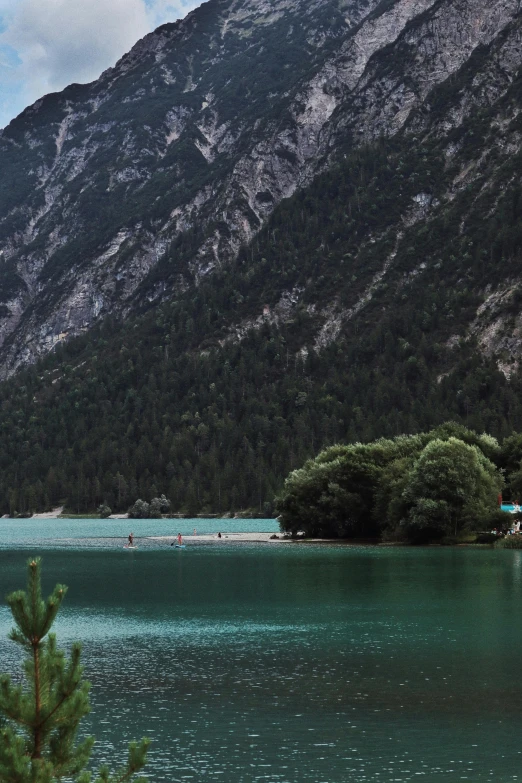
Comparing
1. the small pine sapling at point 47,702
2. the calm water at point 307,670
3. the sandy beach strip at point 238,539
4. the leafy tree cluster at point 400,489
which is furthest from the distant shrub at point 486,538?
the small pine sapling at point 47,702

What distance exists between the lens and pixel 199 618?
229ft

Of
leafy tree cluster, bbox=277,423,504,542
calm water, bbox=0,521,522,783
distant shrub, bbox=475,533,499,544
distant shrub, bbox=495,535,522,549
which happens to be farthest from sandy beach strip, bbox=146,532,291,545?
calm water, bbox=0,521,522,783

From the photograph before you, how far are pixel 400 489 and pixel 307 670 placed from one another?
92.5 metres

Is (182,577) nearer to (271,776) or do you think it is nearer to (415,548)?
(415,548)

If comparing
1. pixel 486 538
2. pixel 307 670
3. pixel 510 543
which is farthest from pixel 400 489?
pixel 307 670

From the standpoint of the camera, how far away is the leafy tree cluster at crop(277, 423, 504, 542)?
135000 millimetres

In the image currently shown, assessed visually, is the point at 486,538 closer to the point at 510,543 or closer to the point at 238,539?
the point at 510,543

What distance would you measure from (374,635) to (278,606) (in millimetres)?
16135

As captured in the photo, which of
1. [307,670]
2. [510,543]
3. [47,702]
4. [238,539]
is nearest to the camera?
[47,702]

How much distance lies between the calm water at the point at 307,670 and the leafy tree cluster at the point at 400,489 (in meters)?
34.3

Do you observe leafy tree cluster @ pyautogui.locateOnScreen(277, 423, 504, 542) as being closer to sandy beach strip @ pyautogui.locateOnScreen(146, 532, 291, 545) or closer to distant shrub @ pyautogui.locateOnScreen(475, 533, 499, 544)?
distant shrub @ pyautogui.locateOnScreen(475, 533, 499, 544)

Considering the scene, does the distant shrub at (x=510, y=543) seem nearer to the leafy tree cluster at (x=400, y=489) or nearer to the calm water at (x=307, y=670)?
the leafy tree cluster at (x=400, y=489)

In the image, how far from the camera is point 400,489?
140 meters

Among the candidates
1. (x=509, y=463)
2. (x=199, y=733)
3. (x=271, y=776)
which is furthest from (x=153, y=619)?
(x=509, y=463)
